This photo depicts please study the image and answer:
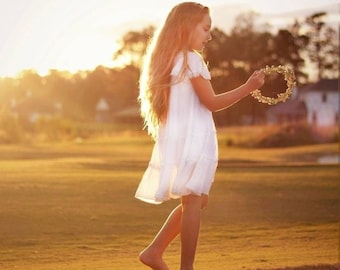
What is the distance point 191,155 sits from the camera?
378cm

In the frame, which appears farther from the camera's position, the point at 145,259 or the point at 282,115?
the point at 282,115

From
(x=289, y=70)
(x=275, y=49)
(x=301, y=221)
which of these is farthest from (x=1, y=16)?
(x=275, y=49)

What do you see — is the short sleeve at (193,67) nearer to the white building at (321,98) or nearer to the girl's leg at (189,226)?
the girl's leg at (189,226)

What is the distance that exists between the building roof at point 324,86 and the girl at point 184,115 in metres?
51.7

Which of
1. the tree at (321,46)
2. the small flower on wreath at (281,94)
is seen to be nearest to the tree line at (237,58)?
the tree at (321,46)

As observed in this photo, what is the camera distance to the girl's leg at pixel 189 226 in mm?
3838

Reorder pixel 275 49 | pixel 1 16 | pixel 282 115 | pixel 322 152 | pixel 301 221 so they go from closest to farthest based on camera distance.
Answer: pixel 1 16, pixel 301 221, pixel 322 152, pixel 275 49, pixel 282 115

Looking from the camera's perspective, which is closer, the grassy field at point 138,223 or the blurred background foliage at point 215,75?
the grassy field at point 138,223

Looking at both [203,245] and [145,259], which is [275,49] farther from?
[145,259]

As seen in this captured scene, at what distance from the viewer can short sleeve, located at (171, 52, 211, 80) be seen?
150 inches

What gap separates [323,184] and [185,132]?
9089 millimetres

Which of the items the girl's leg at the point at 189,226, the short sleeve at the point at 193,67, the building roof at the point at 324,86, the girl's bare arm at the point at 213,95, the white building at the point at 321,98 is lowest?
the white building at the point at 321,98

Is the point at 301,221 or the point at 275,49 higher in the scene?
the point at 275,49

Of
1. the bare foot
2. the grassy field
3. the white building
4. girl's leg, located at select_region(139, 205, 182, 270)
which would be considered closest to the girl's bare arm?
girl's leg, located at select_region(139, 205, 182, 270)
